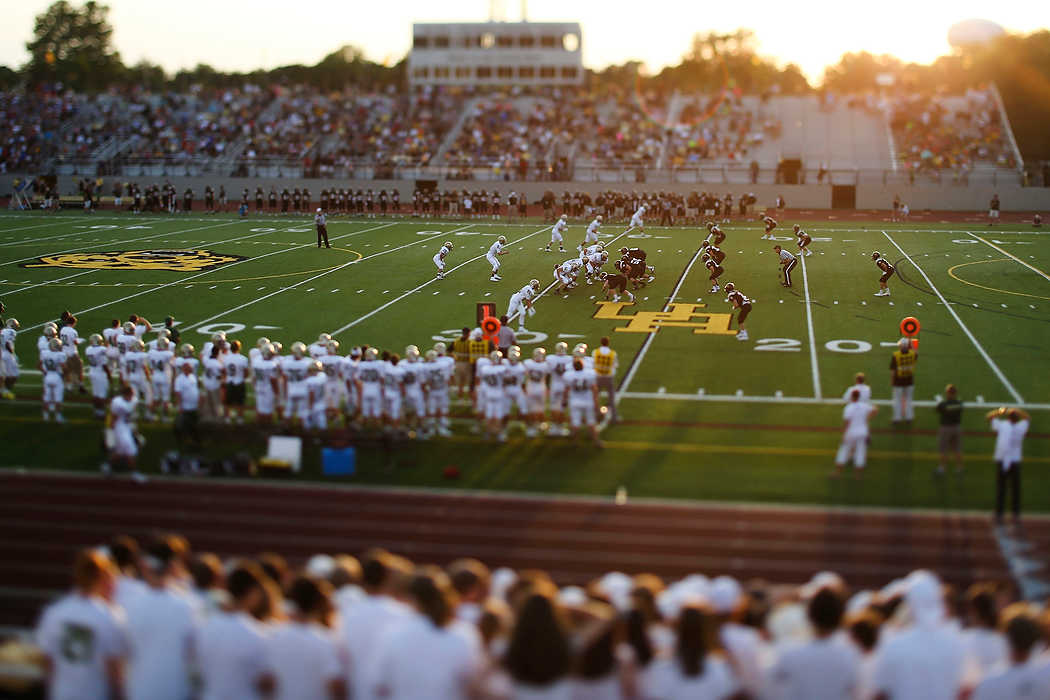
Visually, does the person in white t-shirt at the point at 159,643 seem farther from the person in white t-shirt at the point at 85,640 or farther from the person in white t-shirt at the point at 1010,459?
the person in white t-shirt at the point at 1010,459

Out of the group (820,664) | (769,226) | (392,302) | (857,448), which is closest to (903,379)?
(857,448)

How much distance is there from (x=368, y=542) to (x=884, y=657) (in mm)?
6742

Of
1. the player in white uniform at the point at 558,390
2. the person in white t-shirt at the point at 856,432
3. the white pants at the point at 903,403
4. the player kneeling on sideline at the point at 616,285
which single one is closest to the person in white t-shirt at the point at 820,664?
the person in white t-shirt at the point at 856,432

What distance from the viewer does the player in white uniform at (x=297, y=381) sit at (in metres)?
16.1

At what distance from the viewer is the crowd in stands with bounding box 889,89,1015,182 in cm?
5294

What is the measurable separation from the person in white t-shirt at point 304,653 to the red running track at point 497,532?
4706 mm

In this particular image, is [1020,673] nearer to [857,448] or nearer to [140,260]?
[857,448]

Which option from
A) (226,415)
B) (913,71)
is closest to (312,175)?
(226,415)

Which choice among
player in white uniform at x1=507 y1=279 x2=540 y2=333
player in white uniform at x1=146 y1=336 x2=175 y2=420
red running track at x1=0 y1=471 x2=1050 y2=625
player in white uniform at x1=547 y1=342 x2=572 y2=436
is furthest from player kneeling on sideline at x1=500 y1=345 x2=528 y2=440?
player in white uniform at x1=507 y1=279 x2=540 y2=333

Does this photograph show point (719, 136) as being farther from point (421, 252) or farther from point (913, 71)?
point (913, 71)

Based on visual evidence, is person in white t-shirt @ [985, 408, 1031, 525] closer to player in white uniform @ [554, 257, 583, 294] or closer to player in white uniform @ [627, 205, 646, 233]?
player in white uniform @ [554, 257, 583, 294]

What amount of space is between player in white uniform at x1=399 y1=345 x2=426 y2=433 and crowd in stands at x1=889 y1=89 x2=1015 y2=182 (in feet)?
140

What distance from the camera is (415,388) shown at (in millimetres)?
15695

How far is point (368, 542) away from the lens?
11492 millimetres
